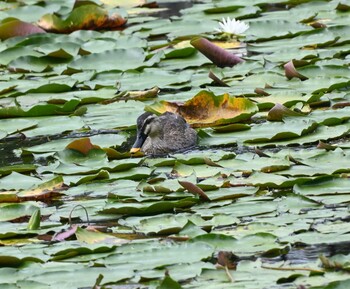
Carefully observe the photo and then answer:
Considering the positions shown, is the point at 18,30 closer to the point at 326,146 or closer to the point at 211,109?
the point at 211,109

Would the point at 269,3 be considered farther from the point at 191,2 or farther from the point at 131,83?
the point at 131,83

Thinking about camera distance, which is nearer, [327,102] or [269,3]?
[327,102]

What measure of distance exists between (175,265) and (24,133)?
2.92 metres

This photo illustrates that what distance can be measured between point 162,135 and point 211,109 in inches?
19.3

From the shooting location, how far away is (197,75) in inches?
333

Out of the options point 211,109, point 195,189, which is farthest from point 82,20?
point 195,189

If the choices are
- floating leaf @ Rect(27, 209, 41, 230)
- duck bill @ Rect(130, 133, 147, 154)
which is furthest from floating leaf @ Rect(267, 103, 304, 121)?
floating leaf @ Rect(27, 209, 41, 230)

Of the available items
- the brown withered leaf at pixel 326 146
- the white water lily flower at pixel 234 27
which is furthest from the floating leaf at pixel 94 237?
the white water lily flower at pixel 234 27

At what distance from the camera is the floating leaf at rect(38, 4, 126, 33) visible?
1031 cm

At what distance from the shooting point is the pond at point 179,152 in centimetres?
485

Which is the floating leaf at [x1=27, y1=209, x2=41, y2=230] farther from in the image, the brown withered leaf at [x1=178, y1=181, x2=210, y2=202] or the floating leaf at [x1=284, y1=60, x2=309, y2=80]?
the floating leaf at [x1=284, y1=60, x2=309, y2=80]

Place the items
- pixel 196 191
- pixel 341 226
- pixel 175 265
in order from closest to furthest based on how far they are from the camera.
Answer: pixel 175 265 < pixel 341 226 < pixel 196 191

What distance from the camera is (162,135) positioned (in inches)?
282

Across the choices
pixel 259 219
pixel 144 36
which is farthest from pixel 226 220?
pixel 144 36
